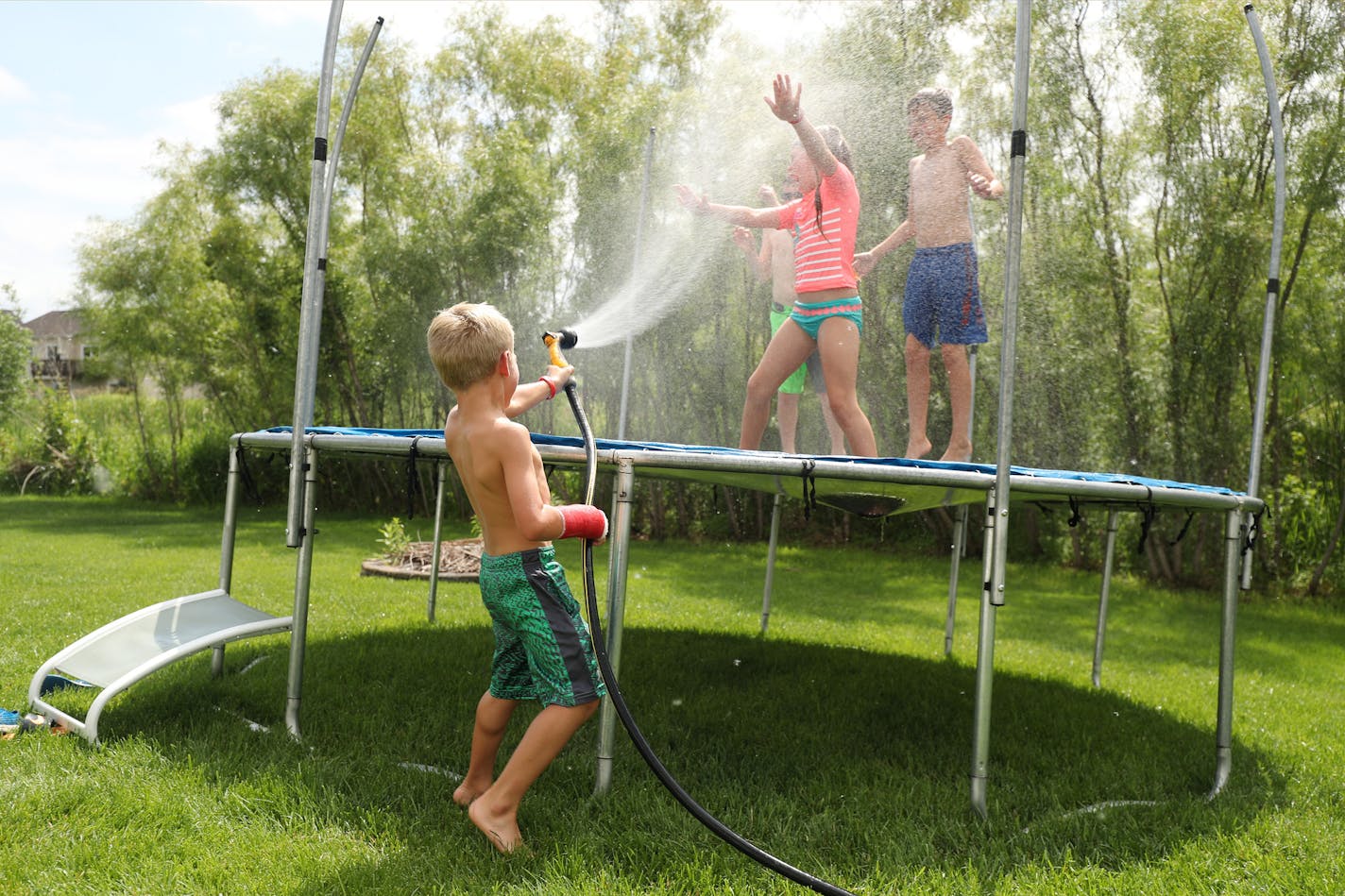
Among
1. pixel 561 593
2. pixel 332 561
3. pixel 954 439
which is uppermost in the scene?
pixel 954 439

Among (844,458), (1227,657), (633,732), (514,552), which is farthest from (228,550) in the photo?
(1227,657)

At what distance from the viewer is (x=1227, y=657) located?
281cm

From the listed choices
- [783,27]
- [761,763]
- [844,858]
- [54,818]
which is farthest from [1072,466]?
[54,818]

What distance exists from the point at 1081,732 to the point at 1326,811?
0.75 meters

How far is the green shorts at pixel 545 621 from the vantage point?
2.10 metres

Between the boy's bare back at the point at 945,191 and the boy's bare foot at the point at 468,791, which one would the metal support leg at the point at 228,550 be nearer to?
the boy's bare foot at the point at 468,791

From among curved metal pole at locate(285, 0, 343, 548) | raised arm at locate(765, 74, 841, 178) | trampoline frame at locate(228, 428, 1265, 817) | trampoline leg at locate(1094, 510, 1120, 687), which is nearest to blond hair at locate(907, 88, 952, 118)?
raised arm at locate(765, 74, 841, 178)

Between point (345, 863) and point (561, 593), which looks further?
point (561, 593)

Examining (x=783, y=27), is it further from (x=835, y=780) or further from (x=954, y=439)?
(x=835, y=780)

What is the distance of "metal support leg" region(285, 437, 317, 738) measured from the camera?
2725mm

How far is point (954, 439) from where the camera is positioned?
3.63 metres

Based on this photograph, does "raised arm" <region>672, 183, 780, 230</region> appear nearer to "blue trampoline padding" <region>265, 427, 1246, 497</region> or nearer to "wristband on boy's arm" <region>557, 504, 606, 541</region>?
"blue trampoline padding" <region>265, 427, 1246, 497</region>

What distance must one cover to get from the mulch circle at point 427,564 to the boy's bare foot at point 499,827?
15.1 ft

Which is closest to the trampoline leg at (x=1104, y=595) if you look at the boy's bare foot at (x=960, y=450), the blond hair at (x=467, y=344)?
the boy's bare foot at (x=960, y=450)
